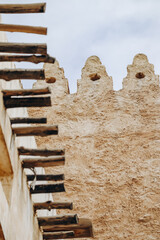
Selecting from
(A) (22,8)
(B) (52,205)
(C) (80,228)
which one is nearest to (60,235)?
(C) (80,228)

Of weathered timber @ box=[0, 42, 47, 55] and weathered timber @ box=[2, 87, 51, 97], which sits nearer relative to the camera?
weathered timber @ box=[0, 42, 47, 55]

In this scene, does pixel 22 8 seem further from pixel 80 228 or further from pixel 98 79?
pixel 98 79

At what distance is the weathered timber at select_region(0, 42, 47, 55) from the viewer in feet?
10.0

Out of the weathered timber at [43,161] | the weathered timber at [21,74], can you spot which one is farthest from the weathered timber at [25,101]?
the weathered timber at [43,161]

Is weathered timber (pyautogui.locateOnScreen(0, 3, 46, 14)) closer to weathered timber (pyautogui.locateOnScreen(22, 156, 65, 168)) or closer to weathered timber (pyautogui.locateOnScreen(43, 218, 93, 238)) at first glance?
weathered timber (pyautogui.locateOnScreen(22, 156, 65, 168))

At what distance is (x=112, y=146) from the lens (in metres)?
7.15

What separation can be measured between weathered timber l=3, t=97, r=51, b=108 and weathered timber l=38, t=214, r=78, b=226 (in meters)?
1.32

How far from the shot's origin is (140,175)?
22.1 ft

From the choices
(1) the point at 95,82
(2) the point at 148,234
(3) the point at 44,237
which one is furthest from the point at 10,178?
(1) the point at 95,82

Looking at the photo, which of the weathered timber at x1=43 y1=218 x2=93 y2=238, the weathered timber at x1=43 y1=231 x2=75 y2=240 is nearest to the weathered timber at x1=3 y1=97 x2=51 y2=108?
the weathered timber at x1=43 y1=218 x2=93 y2=238

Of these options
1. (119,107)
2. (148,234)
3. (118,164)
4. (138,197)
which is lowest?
(148,234)

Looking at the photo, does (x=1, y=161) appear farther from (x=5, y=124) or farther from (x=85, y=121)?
(x=85, y=121)

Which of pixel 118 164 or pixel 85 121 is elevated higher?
pixel 85 121

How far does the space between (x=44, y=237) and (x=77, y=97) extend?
12.6ft
